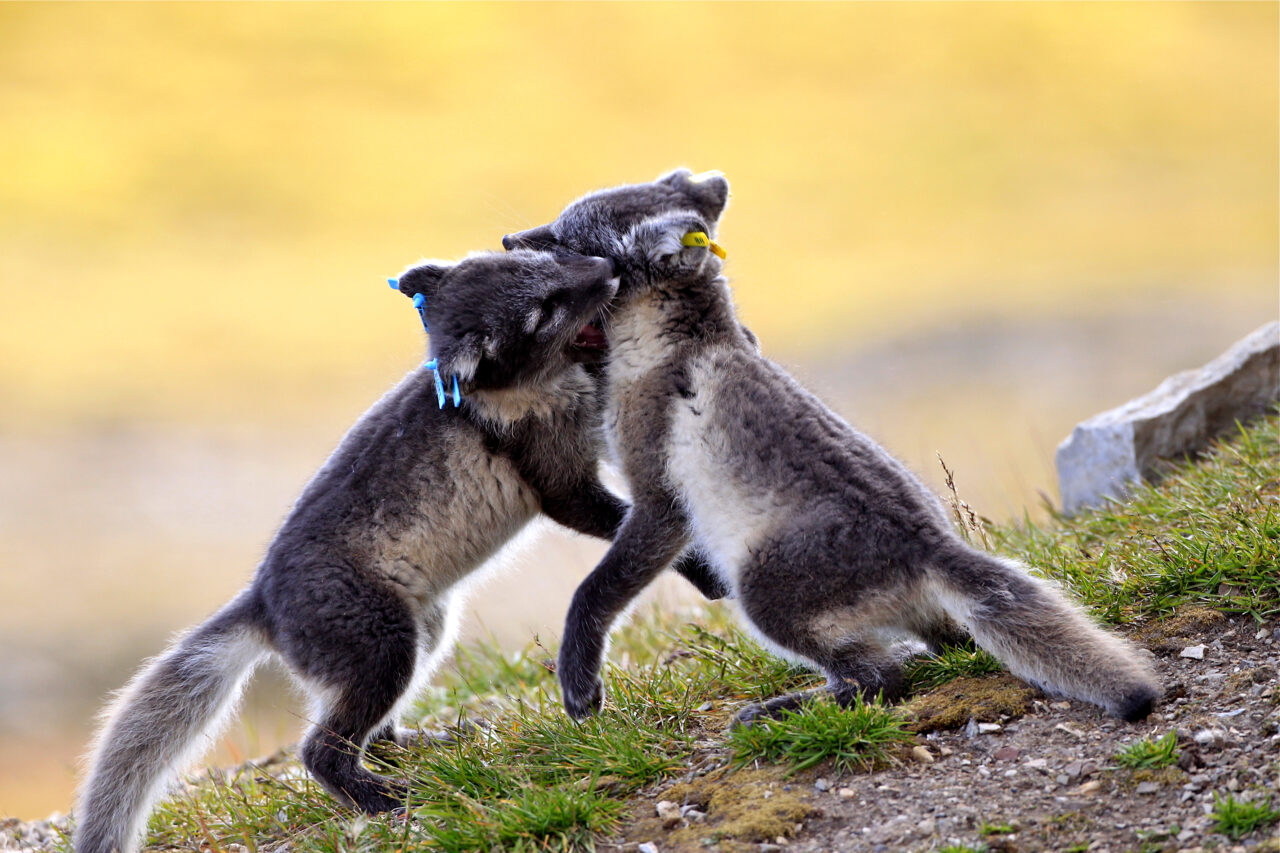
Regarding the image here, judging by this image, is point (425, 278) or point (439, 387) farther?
point (425, 278)

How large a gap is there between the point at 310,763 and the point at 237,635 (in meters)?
0.72

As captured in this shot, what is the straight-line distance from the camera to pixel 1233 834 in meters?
3.24

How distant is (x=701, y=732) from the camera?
15.1ft

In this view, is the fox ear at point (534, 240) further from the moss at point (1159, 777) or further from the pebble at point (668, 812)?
the moss at point (1159, 777)

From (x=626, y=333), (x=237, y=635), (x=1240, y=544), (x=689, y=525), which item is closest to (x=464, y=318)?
(x=626, y=333)

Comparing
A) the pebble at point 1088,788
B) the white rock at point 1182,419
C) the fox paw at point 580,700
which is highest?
the white rock at point 1182,419

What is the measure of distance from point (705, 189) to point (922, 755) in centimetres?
293

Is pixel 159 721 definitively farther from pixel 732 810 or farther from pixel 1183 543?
pixel 1183 543

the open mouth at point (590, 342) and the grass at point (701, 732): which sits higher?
the open mouth at point (590, 342)

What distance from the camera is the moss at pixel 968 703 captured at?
409cm

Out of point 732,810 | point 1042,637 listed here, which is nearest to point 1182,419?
point 1042,637

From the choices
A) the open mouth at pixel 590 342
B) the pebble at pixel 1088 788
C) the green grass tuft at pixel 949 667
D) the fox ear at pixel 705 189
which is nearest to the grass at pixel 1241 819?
the pebble at pixel 1088 788

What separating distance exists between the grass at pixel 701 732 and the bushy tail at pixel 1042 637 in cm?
21

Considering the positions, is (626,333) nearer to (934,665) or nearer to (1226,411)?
(934,665)
